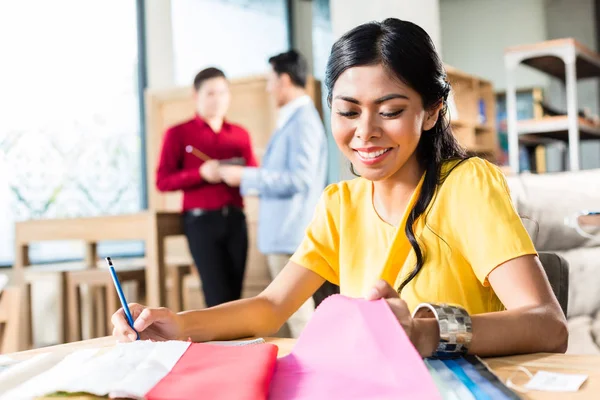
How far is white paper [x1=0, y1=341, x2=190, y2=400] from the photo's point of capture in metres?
0.72

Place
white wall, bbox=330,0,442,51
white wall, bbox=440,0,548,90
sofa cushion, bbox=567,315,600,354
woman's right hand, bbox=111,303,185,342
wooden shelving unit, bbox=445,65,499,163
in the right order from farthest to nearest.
A: white wall, bbox=440,0,548,90, wooden shelving unit, bbox=445,65,499,163, white wall, bbox=330,0,442,51, sofa cushion, bbox=567,315,600,354, woman's right hand, bbox=111,303,185,342

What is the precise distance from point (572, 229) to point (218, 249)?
1.80 m

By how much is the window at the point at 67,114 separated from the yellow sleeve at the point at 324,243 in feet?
12.4

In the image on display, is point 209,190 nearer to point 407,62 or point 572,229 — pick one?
point 572,229

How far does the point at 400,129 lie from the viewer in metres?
1.12

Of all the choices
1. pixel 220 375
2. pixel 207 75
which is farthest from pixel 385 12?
pixel 220 375

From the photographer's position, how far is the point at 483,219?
1094mm

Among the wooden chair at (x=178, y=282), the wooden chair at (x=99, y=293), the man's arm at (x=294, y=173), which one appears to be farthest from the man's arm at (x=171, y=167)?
the wooden chair at (x=178, y=282)

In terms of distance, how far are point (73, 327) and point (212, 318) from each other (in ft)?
10.8

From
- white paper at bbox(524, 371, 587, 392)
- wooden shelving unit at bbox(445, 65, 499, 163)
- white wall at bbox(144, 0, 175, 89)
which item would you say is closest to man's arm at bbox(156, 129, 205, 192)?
white wall at bbox(144, 0, 175, 89)

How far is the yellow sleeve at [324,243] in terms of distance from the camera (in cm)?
134

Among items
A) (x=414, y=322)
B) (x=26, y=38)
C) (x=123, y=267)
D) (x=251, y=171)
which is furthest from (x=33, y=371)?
(x=26, y=38)

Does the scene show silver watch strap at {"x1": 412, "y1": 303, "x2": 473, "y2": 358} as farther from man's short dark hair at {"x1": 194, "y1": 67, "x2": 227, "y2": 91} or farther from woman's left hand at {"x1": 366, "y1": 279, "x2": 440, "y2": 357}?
man's short dark hair at {"x1": 194, "y1": 67, "x2": 227, "y2": 91}

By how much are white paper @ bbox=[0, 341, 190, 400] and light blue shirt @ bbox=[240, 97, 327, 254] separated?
2.48 meters
